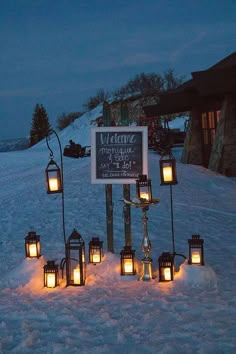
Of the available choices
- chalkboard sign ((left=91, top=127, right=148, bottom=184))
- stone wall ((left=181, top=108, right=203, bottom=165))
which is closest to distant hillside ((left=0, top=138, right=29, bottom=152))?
stone wall ((left=181, top=108, right=203, bottom=165))

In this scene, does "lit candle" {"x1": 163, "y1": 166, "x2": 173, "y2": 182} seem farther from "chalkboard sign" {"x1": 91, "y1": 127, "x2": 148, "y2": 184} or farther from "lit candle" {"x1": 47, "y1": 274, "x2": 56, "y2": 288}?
"lit candle" {"x1": 47, "y1": 274, "x2": 56, "y2": 288}

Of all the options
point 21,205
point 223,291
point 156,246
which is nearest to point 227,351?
point 223,291

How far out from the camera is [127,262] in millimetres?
6125

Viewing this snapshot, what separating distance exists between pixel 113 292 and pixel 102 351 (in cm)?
158

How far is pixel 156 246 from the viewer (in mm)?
7852

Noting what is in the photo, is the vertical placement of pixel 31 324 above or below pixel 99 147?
Result: below

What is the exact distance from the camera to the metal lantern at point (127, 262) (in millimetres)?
6121

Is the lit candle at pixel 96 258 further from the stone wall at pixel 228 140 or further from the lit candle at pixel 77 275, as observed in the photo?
the stone wall at pixel 228 140

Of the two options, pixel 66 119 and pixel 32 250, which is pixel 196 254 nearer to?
pixel 32 250

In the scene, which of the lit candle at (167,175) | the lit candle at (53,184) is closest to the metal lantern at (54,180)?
the lit candle at (53,184)

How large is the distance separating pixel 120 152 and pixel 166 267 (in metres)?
1.84

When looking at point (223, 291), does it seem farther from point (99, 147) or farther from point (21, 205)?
point (21, 205)

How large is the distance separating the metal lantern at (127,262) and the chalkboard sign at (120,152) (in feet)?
3.51

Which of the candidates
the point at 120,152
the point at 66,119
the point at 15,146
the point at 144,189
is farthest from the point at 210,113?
the point at 15,146
